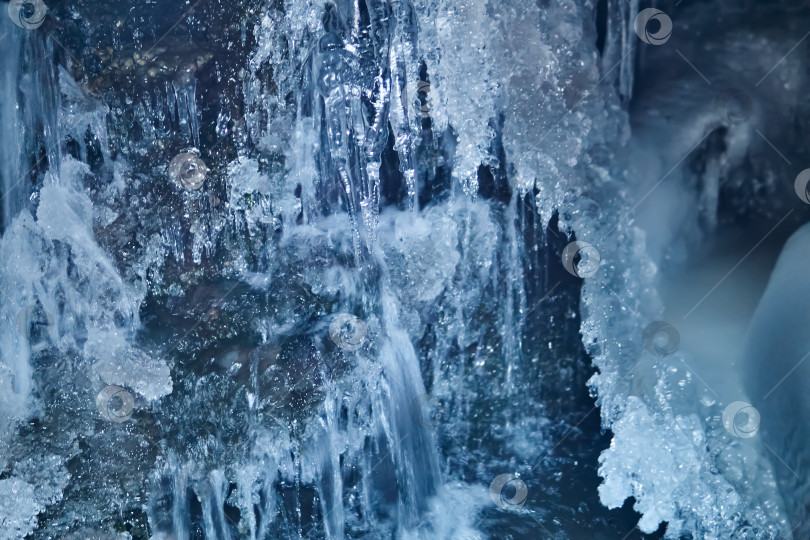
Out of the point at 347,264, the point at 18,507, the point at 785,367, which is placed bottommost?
the point at 18,507

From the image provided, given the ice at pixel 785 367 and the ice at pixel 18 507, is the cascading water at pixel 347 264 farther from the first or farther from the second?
the ice at pixel 785 367

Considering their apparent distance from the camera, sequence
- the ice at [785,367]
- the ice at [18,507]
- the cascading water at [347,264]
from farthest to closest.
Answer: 1. the ice at [18,507]
2. the cascading water at [347,264]
3. the ice at [785,367]

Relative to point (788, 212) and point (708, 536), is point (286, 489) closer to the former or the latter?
point (708, 536)

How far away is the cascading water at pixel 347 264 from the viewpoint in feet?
7.55

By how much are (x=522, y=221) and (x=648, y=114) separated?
26.2 inches

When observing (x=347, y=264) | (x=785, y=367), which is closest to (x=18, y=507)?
(x=347, y=264)

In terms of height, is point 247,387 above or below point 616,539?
above

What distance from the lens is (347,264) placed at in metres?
2.49

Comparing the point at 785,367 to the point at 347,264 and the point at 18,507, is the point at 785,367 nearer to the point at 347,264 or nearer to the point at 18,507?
the point at 347,264

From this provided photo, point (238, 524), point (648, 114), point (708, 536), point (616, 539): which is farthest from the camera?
point (648, 114)

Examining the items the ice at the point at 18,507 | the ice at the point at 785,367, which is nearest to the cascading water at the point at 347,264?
the ice at the point at 18,507

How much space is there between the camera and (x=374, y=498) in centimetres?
243

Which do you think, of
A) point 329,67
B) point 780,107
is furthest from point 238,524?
point 780,107

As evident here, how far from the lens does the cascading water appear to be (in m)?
2.30
